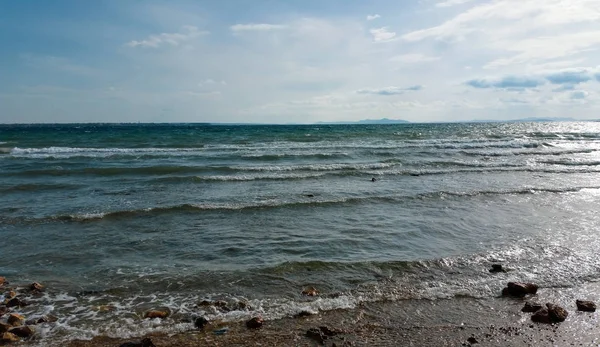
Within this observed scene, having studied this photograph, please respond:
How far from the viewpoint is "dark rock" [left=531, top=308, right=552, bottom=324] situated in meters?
6.36

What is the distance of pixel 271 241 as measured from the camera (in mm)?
10523

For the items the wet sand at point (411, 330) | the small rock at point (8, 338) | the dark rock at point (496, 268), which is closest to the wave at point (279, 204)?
the dark rock at point (496, 268)

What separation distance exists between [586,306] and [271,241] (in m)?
6.53

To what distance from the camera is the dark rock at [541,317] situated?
20.9 ft

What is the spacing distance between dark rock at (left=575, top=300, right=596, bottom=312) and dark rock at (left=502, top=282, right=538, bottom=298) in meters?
0.71

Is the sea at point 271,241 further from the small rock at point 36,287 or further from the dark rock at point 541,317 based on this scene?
the dark rock at point 541,317

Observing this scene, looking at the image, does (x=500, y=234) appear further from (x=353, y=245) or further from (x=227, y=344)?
(x=227, y=344)

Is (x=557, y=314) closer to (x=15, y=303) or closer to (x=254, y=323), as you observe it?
(x=254, y=323)

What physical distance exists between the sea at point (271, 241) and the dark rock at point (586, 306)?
3.05ft

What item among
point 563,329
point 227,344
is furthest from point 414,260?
point 227,344

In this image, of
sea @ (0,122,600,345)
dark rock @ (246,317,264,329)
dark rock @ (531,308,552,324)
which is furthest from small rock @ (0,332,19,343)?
dark rock @ (531,308,552,324)

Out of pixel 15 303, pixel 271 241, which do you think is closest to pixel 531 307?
pixel 271 241

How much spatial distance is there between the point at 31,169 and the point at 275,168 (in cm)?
1368

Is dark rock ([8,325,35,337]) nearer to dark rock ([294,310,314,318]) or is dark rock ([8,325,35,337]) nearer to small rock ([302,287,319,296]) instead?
dark rock ([294,310,314,318])
